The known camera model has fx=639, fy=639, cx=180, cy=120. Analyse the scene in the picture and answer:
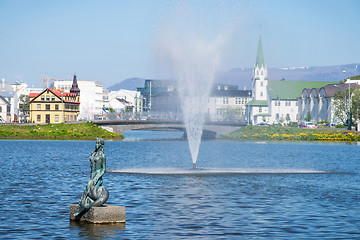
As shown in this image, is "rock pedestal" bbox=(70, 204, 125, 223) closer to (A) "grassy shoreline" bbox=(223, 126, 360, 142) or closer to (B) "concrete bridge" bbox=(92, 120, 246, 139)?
(B) "concrete bridge" bbox=(92, 120, 246, 139)

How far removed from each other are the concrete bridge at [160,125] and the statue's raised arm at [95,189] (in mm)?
115574

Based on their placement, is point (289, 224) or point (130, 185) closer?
point (289, 224)

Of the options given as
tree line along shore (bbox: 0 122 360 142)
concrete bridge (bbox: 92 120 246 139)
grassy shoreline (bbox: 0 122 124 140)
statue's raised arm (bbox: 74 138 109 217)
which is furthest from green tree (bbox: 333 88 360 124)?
statue's raised arm (bbox: 74 138 109 217)

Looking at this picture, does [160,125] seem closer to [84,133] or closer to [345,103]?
[84,133]

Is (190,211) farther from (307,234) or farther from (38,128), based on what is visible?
(38,128)

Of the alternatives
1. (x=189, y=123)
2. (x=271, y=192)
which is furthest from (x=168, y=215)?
(x=189, y=123)

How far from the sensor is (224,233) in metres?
26.0

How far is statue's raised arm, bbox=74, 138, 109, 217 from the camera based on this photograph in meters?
26.1

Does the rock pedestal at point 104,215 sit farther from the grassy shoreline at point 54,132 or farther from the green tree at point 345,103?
the green tree at point 345,103

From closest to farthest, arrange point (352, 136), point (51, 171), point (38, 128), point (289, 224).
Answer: point (289, 224) → point (51, 171) → point (352, 136) → point (38, 128)

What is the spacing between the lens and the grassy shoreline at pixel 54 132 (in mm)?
143250

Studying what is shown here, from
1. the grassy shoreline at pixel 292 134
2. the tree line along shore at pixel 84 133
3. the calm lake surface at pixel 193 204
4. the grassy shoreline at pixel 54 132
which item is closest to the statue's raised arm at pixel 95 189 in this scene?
the calm lake surface at pixel 193 204

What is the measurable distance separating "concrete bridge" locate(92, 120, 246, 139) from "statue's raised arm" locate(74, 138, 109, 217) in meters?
116

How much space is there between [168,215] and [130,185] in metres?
13.6
